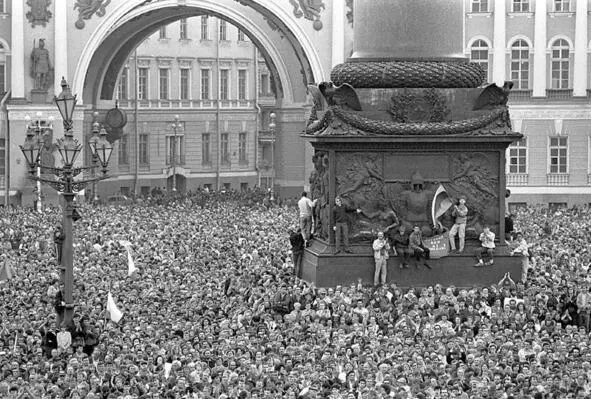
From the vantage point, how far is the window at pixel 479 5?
70812 millimetres

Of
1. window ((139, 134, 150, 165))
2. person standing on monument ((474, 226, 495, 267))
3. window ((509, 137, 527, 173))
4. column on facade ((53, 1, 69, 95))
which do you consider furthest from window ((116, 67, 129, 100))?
person standing on monument ((474, 226, 495, 267))

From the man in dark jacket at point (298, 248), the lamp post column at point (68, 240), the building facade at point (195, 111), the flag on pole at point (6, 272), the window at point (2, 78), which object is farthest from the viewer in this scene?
the building facade at point (195, 111)

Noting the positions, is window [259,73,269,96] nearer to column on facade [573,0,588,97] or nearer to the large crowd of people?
column on facade [573,0,588,97]

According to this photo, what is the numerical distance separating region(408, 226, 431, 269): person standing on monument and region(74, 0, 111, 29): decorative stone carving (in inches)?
1538

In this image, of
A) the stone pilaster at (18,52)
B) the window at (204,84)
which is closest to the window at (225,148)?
the window at (204,84)

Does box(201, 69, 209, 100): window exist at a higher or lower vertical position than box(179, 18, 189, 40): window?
lower

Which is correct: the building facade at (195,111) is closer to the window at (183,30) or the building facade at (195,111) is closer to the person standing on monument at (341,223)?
the window at (183,30)

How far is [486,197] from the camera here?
34875mm

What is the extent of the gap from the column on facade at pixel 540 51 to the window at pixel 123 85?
21.9 meters

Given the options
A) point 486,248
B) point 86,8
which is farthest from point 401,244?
point 86,8

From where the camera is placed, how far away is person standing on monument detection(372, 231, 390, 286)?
33938 millimetres

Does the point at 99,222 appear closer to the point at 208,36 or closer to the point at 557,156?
the point at 557,156

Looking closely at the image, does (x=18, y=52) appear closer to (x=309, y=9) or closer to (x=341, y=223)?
(x=309, y=9)

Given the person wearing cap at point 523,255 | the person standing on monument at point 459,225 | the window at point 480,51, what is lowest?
the person wearing cap at point 523,255
